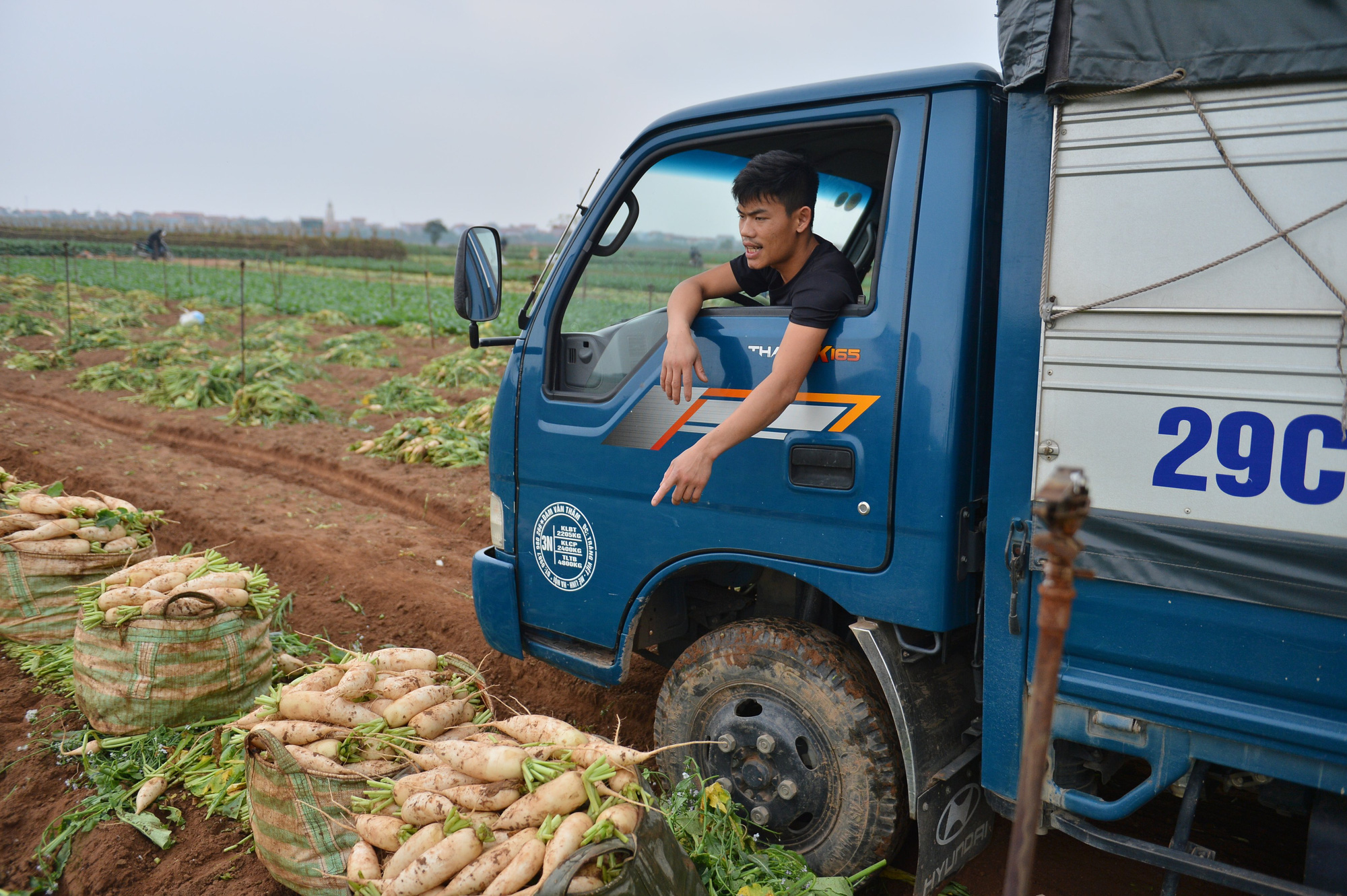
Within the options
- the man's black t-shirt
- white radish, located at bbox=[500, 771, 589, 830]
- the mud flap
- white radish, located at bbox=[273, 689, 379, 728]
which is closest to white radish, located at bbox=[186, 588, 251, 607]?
white radish, located at bbox=[273, 689, 379, 728]

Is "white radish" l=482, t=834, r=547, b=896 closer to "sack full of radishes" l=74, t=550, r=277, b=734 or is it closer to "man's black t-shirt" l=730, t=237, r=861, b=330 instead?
"man's black t-shirt" l=730, t=237, r=861, b=330

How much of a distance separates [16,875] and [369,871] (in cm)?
180

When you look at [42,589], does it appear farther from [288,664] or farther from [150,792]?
[150,792]

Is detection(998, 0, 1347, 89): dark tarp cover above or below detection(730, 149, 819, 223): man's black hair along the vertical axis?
above

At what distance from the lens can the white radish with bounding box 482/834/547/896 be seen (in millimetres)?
2178

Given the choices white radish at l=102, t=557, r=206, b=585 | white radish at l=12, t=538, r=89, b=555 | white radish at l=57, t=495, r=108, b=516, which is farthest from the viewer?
white radish at l=57, t=495, r=108, b=516

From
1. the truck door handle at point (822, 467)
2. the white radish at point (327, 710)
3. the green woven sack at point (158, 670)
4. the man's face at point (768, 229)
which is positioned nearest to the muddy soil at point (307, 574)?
the green woven sack at point (158, 670)

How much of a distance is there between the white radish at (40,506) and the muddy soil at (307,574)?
2.87 feet

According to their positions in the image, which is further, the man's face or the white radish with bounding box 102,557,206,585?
the white radish with bounding box 102,557,206,585

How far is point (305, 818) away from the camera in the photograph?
2816 millimetres

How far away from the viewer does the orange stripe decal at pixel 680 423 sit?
2883 mm

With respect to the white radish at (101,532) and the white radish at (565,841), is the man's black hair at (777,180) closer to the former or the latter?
the white radish at (565,841)

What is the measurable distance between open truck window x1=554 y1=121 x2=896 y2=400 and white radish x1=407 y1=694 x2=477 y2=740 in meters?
1.32

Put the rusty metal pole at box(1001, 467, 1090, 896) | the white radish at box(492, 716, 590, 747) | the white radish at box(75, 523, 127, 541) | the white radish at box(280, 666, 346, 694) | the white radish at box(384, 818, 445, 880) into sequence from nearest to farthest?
the rusty metal pole at box(1001, 467, 1090, 896) → the white radish at box(384, 818, 445, 880) → the white radish at box(492, 716, 590, 747) → the white radish at box(280, 666, 346, 694) → the white radish at box(75, 523, 127, 541)
